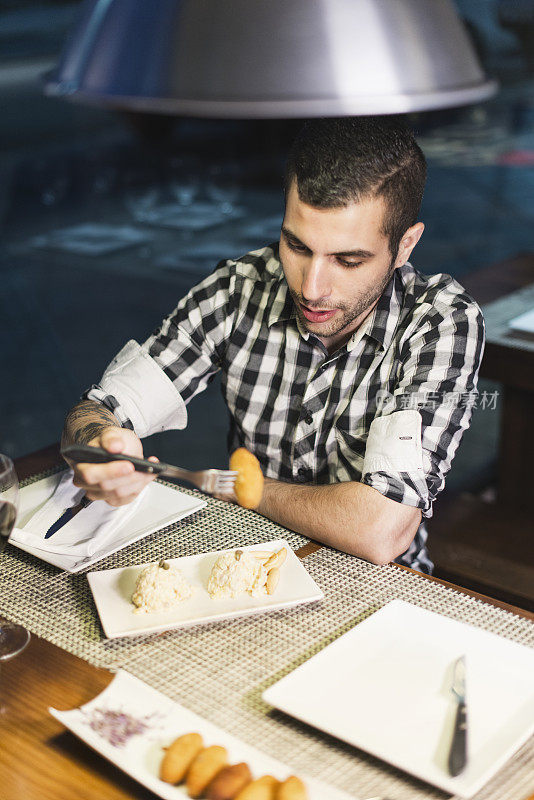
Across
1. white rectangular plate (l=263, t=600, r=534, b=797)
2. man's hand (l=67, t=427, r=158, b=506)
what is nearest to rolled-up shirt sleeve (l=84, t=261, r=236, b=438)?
man's hand (l=67, t=427, r=158, b=506)

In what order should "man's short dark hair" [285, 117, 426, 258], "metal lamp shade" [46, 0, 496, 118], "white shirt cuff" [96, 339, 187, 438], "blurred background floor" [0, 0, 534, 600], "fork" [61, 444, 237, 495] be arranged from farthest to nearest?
"blurred background floor" [0, 0, 534, 600], "white shirt cuff" [96, 339, 187, 438], "man's short dark hair" [285, 117, 426, 258], "fork" [61, 444, 237, 495], "metal lamp shade" [46, 0, 496, 118]

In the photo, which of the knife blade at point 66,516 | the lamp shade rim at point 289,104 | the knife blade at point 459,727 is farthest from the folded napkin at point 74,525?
the lamp shade rim at point 289,104

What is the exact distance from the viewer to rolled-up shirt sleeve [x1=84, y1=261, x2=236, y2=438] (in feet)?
5.69

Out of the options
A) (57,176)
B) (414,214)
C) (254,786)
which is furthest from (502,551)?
(57,176)

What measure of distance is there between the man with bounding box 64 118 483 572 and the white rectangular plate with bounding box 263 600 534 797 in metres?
0.22

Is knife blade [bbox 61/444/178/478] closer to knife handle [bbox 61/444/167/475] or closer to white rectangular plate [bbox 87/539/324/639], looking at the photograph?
knife handle [bbox 61/444/167/475]

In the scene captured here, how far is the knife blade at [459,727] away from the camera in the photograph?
0.86 meters

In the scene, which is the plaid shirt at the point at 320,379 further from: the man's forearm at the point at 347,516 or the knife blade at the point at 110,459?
the knife blade at the point at 110,459

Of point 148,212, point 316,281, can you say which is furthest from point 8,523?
point 148,212

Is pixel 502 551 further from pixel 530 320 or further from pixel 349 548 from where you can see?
pixel 349 548

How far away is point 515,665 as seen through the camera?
1.01 metres

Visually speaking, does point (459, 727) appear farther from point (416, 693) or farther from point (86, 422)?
point (86, 422)

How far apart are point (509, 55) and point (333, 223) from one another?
842 centimetres

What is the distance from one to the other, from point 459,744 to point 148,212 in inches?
312
